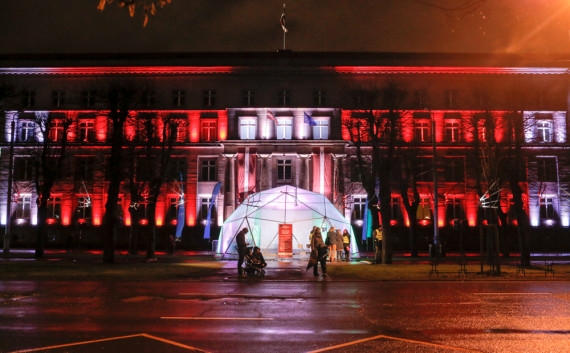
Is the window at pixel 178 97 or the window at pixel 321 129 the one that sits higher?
the window at pixel 178 97

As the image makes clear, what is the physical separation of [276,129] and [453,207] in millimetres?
21663

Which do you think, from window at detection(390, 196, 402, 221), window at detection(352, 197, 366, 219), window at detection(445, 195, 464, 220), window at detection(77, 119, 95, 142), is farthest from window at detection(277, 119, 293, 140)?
window at detection(77, 119, 95, 142)

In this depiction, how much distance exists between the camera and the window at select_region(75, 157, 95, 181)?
4791 cm

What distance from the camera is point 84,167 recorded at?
48.9 metres

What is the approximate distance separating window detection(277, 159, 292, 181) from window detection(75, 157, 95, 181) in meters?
19.7

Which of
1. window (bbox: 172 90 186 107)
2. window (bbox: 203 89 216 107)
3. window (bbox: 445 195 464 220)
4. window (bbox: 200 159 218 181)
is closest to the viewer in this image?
window (bbox: 445 195 464 220)

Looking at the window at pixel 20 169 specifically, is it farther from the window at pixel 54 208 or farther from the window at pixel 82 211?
the window at pixel 82 211

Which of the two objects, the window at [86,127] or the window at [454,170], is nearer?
the window at [86,127]

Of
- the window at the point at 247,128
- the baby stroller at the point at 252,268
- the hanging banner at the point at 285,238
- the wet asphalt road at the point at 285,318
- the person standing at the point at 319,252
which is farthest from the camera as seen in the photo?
the window at the point at 247,128

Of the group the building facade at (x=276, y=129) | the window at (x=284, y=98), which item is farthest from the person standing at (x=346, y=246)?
the window at (x=284, y=98)

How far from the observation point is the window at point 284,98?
181 ft

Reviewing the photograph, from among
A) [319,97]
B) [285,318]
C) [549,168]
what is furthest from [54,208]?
[549,168]

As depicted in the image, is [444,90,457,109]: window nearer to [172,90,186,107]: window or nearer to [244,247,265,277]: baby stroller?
[172,90,186,107]: window

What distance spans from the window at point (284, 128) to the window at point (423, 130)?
14326mm
